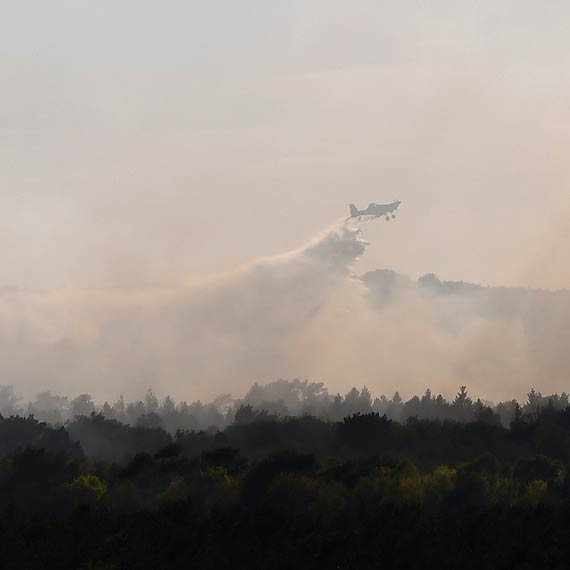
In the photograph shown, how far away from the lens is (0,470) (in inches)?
4424

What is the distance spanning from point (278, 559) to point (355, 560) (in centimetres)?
391

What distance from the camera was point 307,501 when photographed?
85.5 metres

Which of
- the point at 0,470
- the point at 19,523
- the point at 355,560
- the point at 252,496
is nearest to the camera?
the point at 355,560

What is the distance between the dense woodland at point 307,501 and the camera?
171 feet

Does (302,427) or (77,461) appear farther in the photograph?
(302,427)

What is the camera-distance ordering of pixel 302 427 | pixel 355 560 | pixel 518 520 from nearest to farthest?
pixel 355 560 < pixel 518 520 < pixel 302 427

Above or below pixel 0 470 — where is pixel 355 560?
below

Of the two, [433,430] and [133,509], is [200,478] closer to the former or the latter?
[133,509]

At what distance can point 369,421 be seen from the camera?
451 feet

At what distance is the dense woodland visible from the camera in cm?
5209

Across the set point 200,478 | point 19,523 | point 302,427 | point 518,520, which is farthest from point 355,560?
point 302,427

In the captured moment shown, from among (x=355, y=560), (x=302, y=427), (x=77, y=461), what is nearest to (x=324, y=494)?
(x=355, y=560)

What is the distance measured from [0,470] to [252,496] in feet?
120

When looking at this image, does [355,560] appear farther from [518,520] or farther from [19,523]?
[19,523]
